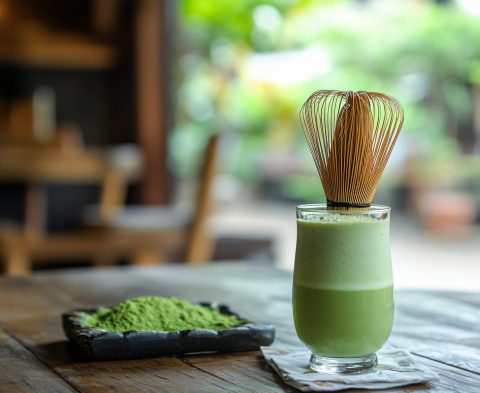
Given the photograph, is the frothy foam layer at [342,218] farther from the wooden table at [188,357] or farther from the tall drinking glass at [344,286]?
the wooden table at [188,357]

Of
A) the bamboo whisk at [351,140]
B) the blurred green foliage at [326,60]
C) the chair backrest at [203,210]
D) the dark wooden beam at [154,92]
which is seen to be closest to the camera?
the bamboo whisk at [351,140]

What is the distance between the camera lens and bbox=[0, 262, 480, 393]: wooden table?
0.80 metres

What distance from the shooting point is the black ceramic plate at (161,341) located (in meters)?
0.88

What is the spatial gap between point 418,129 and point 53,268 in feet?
13.1

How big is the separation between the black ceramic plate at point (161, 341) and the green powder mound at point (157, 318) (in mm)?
25

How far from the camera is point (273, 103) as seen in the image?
6.86 meters

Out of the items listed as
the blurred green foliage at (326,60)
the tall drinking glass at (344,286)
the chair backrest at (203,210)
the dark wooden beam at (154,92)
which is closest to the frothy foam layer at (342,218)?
the tall drinking glass at (344,286)

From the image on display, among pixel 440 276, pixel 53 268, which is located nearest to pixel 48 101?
pixel 53 268

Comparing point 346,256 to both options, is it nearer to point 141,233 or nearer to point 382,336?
point 382,336

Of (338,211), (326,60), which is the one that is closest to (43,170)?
(338,211)

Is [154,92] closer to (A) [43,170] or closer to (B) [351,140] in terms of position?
(A) [43,170]

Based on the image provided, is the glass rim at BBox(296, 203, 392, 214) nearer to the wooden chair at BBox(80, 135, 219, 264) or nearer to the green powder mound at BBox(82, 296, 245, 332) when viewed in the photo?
the green powder mound at BBox(82, 296, 245, 332)

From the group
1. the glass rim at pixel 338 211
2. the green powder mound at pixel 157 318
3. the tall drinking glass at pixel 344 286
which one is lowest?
the green powder mound at pixel 157 318

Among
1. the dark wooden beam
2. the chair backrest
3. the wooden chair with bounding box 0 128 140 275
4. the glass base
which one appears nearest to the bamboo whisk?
the glass base
